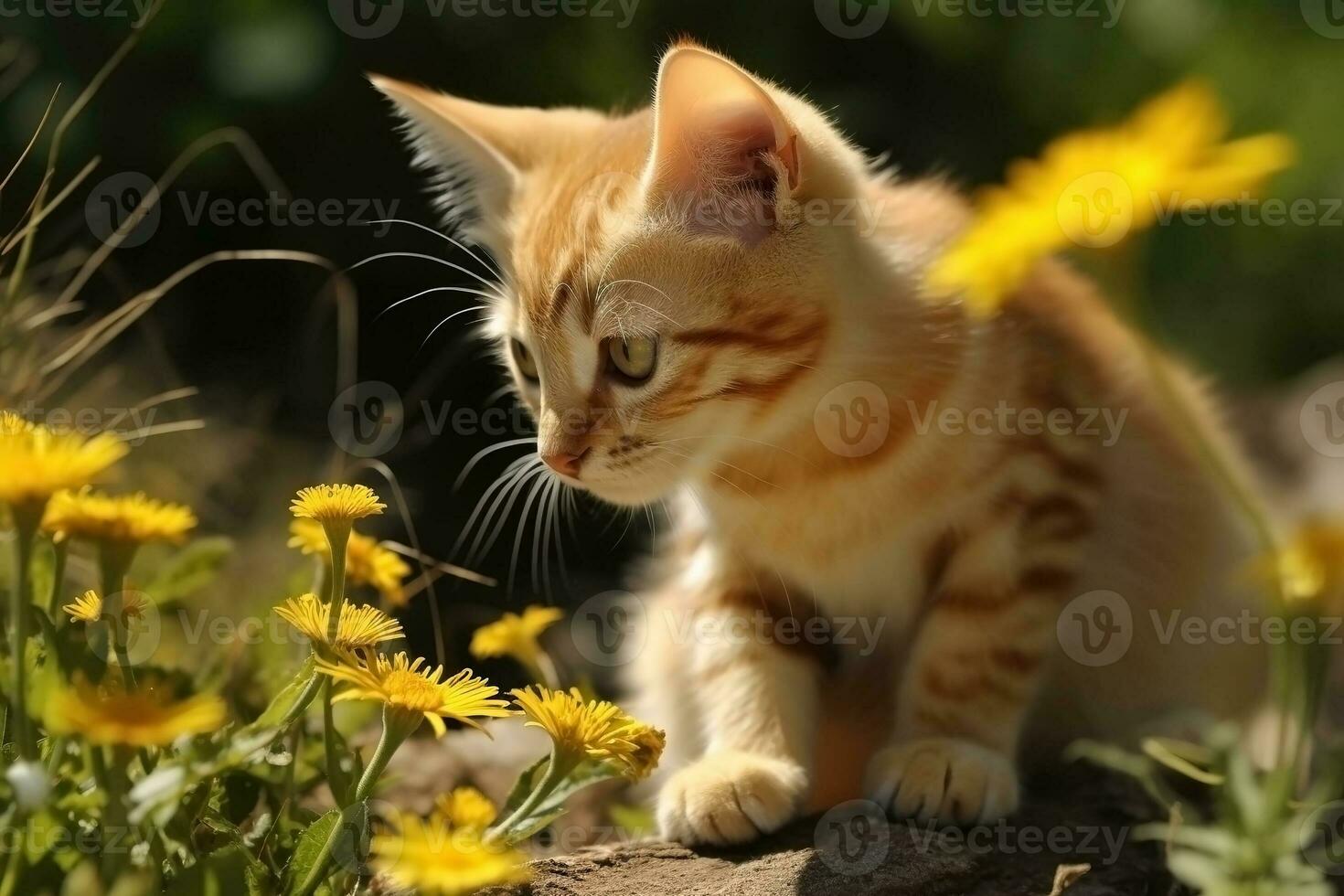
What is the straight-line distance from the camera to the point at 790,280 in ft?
4.33

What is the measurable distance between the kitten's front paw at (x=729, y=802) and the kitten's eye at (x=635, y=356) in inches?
16.3

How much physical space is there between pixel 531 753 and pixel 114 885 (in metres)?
1.14

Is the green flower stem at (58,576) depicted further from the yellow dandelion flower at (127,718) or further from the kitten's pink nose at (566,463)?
the kitten's pink nose at (566,463)

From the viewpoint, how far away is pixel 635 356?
1284 millimetres

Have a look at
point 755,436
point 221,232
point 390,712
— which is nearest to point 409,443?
point 221,232

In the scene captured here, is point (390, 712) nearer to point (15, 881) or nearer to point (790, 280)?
point (15, 881)

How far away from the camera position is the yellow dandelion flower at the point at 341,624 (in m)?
0.93

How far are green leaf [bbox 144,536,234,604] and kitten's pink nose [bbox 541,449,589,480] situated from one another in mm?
319

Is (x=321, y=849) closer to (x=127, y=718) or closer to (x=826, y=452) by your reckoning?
(x=127, y=718)

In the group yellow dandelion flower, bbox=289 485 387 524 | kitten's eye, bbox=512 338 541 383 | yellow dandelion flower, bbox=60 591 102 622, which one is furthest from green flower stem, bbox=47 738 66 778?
kitten's eye, bbox=512 338 541 383

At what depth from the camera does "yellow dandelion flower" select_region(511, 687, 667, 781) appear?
94cm

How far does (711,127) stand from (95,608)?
0.69 meters

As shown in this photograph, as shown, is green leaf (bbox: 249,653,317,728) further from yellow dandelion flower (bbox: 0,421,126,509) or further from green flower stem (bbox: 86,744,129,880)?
yellow dandelion flower (bbox: 0,421,126,509)

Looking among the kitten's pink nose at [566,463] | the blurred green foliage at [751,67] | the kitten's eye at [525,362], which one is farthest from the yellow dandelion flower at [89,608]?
the blurred green foliage at [751,67]
